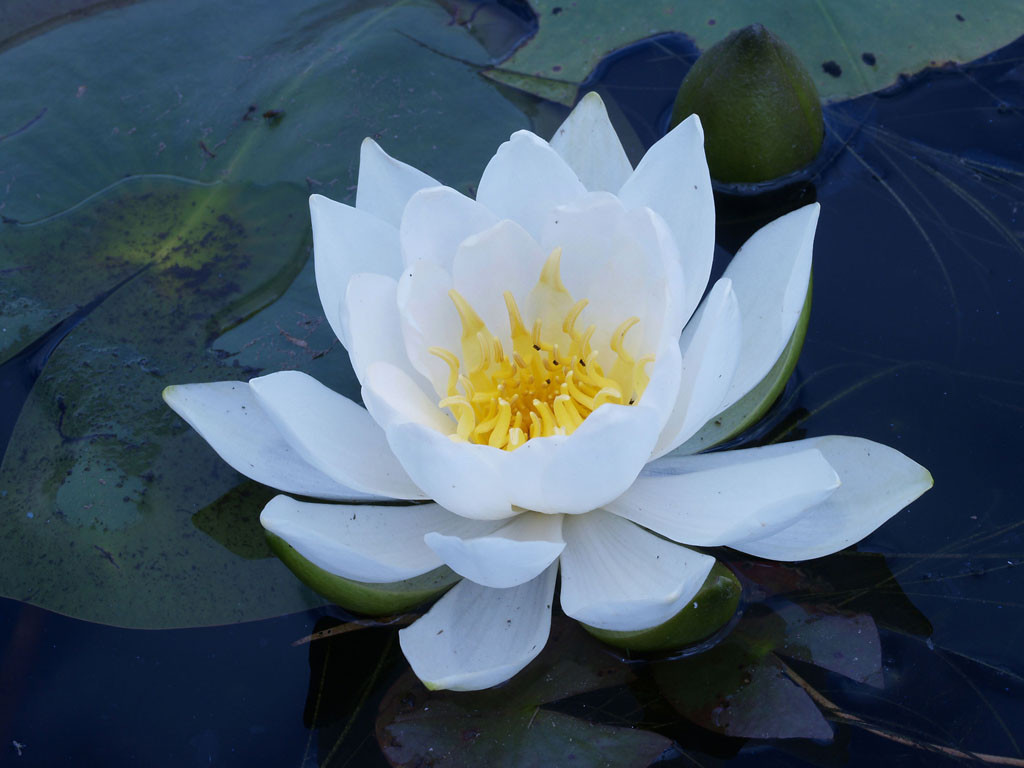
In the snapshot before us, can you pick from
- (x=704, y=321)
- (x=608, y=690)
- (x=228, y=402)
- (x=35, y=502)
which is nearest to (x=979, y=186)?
(x=704, y=321)

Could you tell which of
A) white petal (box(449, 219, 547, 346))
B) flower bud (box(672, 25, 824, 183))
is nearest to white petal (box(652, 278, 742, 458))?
white petal (box(449, 219, 547, 346))

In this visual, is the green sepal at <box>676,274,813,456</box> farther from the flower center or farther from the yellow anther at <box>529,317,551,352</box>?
the yellow anther at <box>529,317,551,352</box>

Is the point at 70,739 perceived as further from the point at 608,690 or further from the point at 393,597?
the point at 608,690

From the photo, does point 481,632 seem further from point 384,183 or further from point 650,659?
point 384,183

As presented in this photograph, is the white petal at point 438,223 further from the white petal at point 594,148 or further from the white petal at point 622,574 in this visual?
the white petal at point 622,574

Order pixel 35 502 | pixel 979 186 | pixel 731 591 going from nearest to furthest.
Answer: pixel 731 591
pixel 35 502
pixel 979 186

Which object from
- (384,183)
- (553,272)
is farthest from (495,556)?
(384,183)
